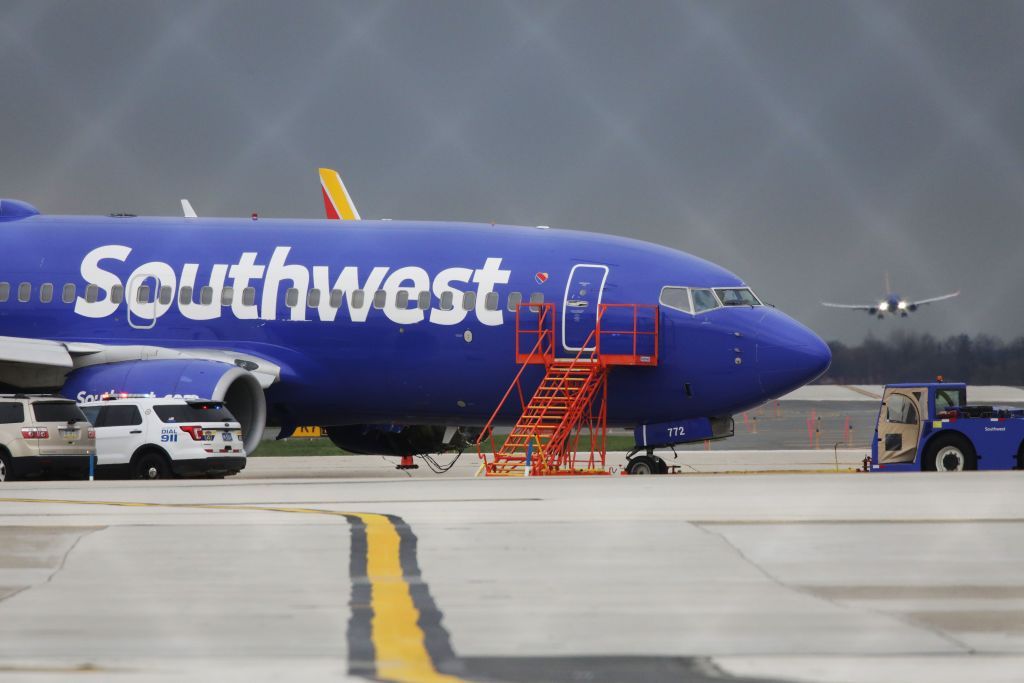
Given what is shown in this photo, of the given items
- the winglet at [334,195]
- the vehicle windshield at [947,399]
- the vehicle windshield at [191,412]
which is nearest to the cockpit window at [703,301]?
the vehicle windshield at [947,399]

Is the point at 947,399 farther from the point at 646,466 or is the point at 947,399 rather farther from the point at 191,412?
the point at 191,412

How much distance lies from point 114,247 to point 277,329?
408 centimetres

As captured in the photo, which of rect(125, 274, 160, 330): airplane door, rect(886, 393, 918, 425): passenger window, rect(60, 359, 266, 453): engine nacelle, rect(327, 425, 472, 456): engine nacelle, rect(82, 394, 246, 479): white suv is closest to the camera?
rect(82, 394, 246, 479): white suv

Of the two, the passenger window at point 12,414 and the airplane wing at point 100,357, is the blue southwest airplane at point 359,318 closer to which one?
the airplane wing at point 100,357

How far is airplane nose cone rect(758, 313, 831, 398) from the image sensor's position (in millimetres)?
30969

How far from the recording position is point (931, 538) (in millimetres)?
14219

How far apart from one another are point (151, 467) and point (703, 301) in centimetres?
1115

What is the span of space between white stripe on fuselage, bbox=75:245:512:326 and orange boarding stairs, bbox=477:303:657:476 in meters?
0.93

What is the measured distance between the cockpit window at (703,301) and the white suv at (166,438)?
9267 millimetres

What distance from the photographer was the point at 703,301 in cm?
3188

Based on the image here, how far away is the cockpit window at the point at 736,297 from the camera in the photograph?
3194 cm

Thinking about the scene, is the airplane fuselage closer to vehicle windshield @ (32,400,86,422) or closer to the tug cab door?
vehicle windshield @ (32,400,86,422)

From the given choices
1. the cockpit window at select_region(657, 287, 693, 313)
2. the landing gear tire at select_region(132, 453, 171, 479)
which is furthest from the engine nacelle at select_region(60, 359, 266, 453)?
the cockpit window at select_region(657, 287, 693, 313)

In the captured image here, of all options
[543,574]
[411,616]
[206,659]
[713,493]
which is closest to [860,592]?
[543,574]
